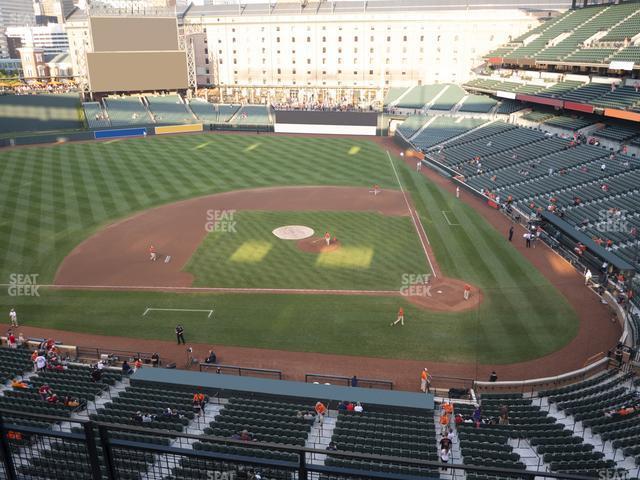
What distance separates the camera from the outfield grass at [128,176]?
3847 centimetres

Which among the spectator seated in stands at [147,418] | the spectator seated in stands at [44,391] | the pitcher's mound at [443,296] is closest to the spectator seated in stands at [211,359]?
the spectator seated in stands at [147,418]

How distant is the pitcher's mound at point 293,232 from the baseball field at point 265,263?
26.4 inches

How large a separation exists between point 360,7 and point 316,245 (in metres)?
79.2

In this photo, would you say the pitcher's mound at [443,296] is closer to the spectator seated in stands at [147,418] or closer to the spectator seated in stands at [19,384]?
the spectator seated in stands at [147,418]

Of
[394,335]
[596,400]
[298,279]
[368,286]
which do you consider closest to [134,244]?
[298,279]

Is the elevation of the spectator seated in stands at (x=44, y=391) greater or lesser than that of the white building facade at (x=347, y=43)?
lesser

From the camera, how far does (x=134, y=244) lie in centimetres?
3734

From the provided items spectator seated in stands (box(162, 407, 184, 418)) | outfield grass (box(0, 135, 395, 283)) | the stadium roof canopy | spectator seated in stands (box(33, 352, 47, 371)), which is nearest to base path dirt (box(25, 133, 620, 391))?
spectator seated in stands (box(33, 352, 47, 371))

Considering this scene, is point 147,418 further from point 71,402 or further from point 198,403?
point 71,402

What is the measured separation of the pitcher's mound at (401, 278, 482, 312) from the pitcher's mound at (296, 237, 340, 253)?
7.77 meters

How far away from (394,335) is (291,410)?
8740mm

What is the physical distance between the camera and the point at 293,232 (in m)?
39.6

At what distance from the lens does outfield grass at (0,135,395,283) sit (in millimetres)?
38469

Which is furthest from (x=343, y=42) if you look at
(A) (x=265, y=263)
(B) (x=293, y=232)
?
(A) (x=265, y=263)
